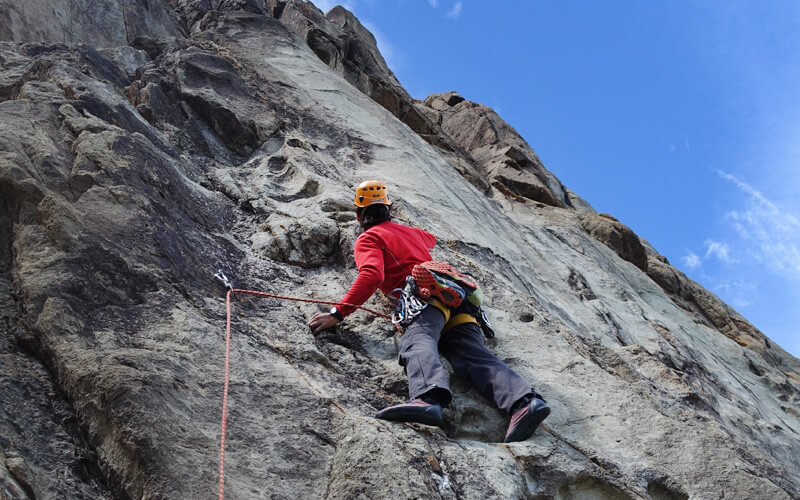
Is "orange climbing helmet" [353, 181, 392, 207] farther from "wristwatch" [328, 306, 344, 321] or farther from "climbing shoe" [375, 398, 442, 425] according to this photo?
"climbing shoe" [375, 398, 442, 425]

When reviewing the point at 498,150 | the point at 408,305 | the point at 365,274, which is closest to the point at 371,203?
the point at 365,274

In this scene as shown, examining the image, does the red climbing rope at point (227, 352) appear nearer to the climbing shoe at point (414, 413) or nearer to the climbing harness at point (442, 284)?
the climbing shoe at point (414, 413)

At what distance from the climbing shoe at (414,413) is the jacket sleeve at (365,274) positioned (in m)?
1.13

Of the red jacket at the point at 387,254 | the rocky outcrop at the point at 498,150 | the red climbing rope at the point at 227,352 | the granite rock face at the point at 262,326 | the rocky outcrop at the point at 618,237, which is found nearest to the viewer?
the red climbing rope at the point at 227,352

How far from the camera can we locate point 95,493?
330cm

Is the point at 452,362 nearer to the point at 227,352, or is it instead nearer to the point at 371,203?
the point at 371,203

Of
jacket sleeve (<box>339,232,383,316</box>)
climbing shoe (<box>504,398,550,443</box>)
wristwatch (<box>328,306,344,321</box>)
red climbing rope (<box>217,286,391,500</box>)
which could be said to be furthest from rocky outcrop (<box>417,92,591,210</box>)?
climbing shoe (<box>504,398,550,443</box>)

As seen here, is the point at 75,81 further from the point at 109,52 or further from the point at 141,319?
the point at 141,319

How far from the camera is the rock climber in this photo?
173 inches

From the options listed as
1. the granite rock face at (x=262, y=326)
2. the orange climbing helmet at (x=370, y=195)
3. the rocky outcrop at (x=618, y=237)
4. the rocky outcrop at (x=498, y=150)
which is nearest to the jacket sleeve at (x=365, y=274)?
the granite rock face at (x=262, y=326)

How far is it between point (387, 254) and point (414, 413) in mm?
1721

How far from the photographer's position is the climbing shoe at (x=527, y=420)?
4.45m

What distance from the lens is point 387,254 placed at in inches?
219

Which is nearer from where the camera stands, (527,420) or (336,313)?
(527,420)
